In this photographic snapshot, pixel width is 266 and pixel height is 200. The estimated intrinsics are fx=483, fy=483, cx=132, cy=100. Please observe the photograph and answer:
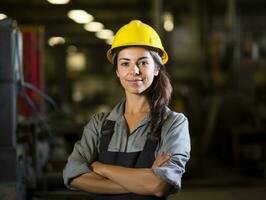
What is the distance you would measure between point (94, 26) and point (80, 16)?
49.4 inches

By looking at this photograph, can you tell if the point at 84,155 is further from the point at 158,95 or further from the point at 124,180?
the point at 158,95

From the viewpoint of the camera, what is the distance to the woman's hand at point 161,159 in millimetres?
1979

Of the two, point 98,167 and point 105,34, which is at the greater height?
point 105,34

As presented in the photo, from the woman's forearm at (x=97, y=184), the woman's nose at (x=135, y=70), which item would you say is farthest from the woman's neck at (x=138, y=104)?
the woman's forearm at (x=97, y=184)

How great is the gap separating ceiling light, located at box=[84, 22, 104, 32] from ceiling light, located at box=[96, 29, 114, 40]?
0.25 m

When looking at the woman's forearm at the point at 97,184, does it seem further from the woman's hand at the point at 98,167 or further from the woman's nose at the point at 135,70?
the woman's nose at the point at 135,70

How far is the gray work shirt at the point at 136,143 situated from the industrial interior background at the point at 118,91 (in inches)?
45.8

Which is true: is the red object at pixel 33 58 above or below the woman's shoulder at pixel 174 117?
above

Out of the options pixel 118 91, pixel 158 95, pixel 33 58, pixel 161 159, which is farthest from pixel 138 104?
pixel 118 91

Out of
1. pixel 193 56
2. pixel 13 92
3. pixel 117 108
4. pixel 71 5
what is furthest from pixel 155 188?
pixel 71 5

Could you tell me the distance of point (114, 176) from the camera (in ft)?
6.58

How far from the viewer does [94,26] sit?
40.6 feet

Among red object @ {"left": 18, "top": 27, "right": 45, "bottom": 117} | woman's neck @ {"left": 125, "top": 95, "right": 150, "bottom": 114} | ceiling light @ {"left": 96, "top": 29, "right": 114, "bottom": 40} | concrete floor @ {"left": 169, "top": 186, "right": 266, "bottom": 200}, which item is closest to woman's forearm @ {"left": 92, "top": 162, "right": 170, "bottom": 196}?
woman's neck @ {"left": 125, "top": 95, "right": 150, "bottom": 114}

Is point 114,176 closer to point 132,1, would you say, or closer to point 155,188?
point 155,188
